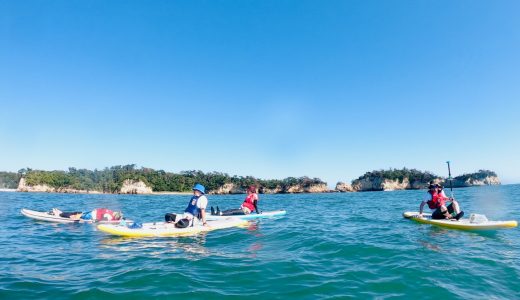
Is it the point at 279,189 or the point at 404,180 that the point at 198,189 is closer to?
the point at 279,189

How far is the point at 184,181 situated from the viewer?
12706 centimetres

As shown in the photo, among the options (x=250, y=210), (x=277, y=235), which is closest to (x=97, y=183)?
(x=250, y=210)

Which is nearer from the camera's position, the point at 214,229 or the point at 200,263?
the point at 200,263

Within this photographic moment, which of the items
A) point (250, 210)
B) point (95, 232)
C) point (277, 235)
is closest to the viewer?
point (277, 235)

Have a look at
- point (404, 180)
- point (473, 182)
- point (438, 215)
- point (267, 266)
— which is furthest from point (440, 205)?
point (473, 182)

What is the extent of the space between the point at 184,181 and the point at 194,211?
11765 cm

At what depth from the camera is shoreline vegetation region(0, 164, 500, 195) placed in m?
115

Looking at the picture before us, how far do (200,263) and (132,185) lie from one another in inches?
4658

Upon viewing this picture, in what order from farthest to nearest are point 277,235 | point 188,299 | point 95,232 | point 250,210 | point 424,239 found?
point 250,210 < point 95,232 < point 277,235 < point 424,239 < point 188,299

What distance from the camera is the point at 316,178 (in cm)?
13500

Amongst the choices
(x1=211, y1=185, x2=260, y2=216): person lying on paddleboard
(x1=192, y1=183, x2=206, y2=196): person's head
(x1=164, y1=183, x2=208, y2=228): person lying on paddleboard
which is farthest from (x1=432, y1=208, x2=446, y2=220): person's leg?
(x1=192, y1=183, x2=206, y2=196): person's head

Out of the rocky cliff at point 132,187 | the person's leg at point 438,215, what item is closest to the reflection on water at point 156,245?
the person's leg at point 438,215

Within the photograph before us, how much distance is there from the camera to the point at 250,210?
65.5ft

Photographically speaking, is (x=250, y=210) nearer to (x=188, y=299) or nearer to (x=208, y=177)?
(x=188, y=299)
